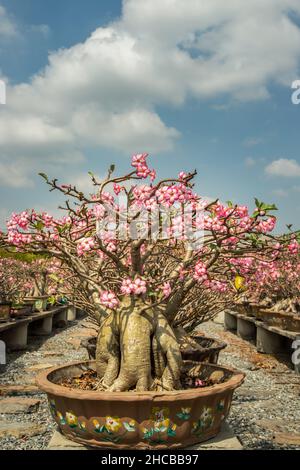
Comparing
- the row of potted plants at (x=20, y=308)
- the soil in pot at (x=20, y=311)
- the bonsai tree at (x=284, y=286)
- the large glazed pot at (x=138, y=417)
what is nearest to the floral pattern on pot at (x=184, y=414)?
the large glazed pot at (x=138, y=417)

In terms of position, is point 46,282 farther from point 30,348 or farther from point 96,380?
point 96,380

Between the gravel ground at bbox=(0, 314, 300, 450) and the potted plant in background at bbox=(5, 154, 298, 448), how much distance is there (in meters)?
1.02

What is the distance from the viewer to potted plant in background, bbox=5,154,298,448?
2.73 m

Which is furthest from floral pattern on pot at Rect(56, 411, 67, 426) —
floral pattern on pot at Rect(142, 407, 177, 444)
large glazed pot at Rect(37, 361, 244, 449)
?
floral pattern on pot at Rect(142, 407, 177, 444)

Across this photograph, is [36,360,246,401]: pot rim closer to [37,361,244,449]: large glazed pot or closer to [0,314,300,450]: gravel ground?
[37,361,244,449]: large glazed pot

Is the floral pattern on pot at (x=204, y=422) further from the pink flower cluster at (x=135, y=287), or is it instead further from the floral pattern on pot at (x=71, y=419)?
the pink flower cluster at (x=135, y=287)

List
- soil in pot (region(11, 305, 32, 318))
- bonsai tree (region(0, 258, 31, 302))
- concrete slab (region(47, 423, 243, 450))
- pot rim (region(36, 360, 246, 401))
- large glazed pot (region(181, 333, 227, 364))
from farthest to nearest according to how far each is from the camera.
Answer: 1. bonsai tree (region(0, 258, 31, 302))
2. soil in pot (region(11, 305, 32, 318))
3. large glazed pot (region(181, 333, 227, 364))
4. concrete slab (region(47, 423, 243, 450))
5. pot rim (region(36, 360, 246, 401))

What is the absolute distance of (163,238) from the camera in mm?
3568

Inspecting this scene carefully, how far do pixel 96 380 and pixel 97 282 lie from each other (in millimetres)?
776

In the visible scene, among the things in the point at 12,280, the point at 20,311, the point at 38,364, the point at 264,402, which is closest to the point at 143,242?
the point at 264,402

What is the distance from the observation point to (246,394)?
20.0 ft

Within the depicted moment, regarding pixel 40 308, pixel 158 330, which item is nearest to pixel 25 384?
pixel 158 330

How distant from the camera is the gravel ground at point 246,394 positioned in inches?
170

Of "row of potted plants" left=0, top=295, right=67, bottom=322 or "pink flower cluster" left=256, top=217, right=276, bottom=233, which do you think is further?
"row of potted plants" left=0, top=295, right=67, bottom=322
